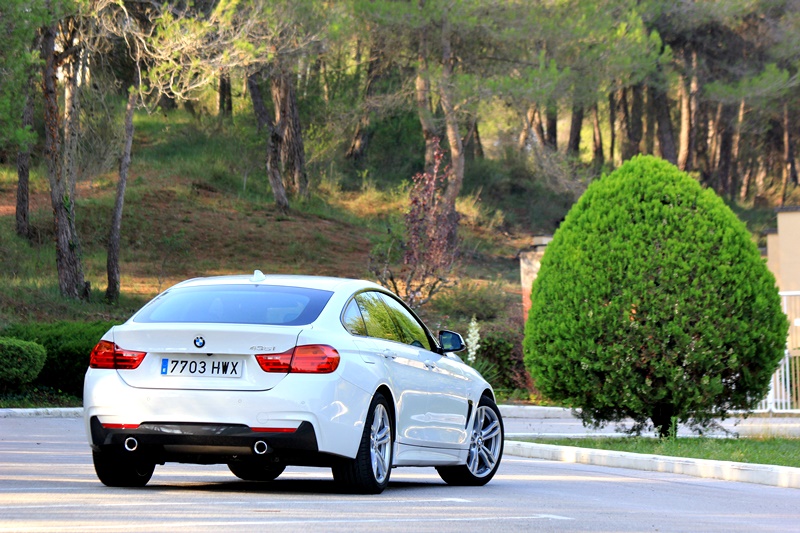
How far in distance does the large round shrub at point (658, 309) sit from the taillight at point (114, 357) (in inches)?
286

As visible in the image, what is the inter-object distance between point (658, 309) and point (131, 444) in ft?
25.4

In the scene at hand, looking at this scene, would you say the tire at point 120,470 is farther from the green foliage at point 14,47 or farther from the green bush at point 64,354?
the green foliage at point 14,47

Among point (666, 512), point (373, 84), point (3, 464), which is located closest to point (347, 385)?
point (666, 512)

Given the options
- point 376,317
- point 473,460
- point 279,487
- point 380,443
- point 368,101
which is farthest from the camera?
point 368,101

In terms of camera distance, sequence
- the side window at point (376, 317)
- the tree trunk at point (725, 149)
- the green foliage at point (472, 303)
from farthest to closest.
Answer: the tree trunk at point (725, 149)
the green foliage at point (472, 303)
the side window at point (376, 317)

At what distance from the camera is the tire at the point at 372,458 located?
29.5 ft

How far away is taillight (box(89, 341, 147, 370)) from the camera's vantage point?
28.8 feet

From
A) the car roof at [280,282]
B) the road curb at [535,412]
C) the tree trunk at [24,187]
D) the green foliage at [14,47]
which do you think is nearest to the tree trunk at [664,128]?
the tree trunk at [24,187]

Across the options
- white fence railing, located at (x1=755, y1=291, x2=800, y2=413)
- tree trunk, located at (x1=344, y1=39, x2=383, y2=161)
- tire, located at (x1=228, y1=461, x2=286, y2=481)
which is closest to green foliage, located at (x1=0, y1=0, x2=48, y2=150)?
white fence railing, located at (x1=755, y1=291, x2=800, y2=413)

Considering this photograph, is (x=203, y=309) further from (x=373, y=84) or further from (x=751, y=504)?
(x=373, y=84)

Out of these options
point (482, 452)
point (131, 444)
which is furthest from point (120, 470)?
point (482, 452)

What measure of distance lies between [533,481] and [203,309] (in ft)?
13.2

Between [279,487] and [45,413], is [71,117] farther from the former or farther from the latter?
[279,487]

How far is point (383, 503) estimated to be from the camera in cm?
878
